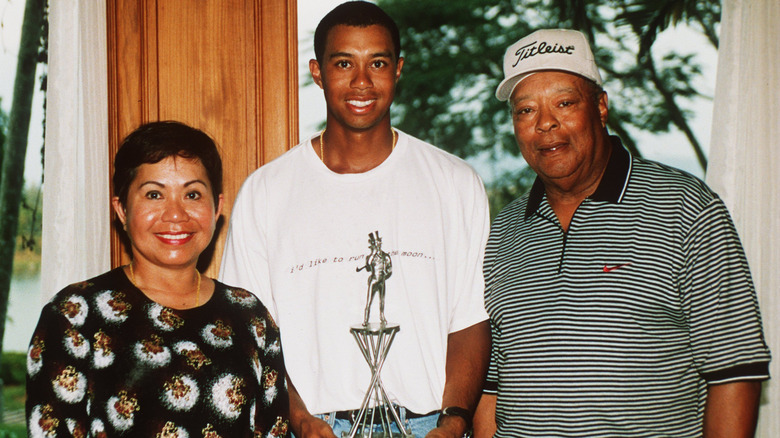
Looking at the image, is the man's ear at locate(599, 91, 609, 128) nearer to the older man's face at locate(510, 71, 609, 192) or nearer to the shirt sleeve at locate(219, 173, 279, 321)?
the older man's face at locate(510, 71, 609, 192)

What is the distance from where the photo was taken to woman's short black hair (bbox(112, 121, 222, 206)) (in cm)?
171

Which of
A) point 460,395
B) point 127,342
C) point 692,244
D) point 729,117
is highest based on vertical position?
point 729,117

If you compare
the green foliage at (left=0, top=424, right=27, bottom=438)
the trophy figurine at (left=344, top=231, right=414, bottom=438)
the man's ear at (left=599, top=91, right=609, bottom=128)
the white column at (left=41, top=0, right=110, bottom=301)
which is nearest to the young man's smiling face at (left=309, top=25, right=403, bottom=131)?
the trophy figurine at (left=344, top=231, right=414, bottom=438)

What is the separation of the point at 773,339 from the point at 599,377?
1051 millimetres

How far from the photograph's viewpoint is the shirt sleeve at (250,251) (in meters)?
2.00

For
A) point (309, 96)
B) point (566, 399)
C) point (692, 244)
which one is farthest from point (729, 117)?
point (309, 96)

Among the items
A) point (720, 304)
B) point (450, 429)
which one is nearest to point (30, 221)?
point (450, 429)

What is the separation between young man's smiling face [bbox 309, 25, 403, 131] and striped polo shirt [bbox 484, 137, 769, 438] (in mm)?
652

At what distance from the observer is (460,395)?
1.90m

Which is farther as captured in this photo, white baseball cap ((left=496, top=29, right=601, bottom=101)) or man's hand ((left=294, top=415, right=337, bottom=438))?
white baseball cap ((left=496, top=29, right=601, bottom=101))

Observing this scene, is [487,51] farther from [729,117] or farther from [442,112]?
[729,117]

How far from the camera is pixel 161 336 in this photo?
1606mm

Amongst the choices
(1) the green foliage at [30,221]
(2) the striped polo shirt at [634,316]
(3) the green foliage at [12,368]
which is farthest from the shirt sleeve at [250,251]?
(3) the green foliage at [12,368]

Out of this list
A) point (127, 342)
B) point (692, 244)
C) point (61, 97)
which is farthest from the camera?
point (61, 97)
